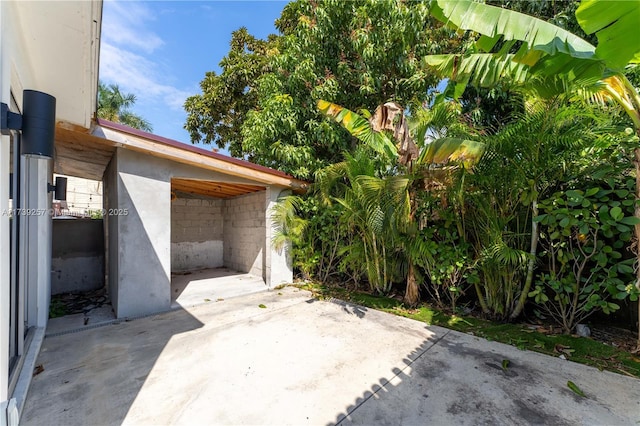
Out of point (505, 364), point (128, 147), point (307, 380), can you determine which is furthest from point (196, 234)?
point (505, 364)

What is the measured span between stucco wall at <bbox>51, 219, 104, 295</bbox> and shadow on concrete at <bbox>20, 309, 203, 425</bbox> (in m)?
3.73

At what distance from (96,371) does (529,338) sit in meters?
5.63

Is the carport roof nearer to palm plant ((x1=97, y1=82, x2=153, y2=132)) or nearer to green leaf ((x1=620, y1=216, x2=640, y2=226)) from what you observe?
green leaf ((x1=620, y1=216, x2=640, y2=226))

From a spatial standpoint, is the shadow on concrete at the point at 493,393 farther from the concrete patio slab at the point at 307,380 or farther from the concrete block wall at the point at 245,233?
the concrete block wall at the point at 245,233

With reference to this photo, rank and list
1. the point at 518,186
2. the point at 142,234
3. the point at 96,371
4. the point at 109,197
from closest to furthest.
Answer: the point at 96,371 → the point at 518,186 → the point at 142,234 → the point at 109,197

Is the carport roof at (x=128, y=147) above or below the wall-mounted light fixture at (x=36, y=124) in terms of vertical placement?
above

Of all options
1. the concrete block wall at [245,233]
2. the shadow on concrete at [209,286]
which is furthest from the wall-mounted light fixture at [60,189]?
the concrete block wall at [245,233]

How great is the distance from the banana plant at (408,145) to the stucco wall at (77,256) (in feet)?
23.2

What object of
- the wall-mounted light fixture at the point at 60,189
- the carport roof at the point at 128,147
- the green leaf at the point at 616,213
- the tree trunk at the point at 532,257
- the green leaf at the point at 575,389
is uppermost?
the carport roof at the point at 128,147

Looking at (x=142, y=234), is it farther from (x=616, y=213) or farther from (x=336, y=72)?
(x=616, y=213)

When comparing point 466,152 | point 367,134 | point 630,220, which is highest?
point 367,134

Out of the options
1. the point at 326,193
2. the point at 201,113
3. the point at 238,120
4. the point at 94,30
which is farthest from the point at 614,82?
the point at 201,113

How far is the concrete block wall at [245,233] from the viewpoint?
788 cm

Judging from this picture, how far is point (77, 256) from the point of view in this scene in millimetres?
6957
